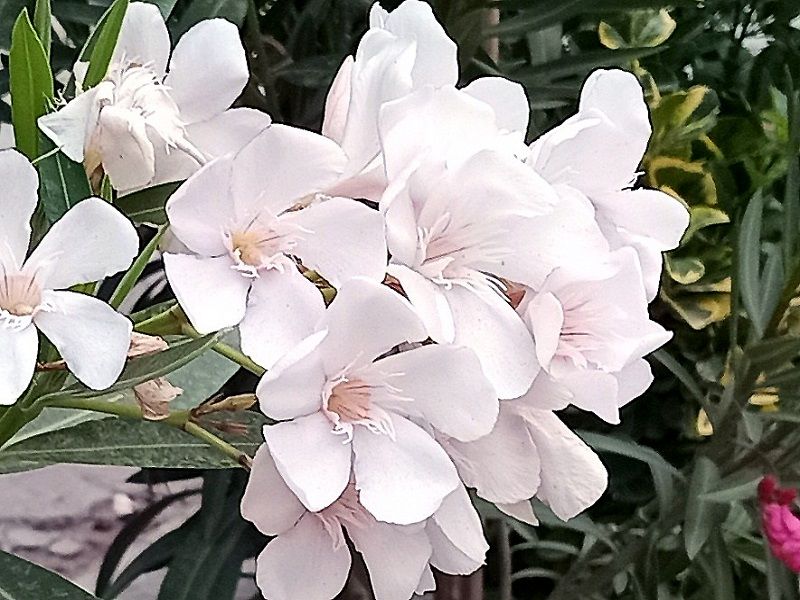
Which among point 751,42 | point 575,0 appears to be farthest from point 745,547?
point 751,42

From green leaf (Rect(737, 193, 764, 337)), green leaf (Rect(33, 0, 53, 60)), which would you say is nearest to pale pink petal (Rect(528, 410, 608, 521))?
green leaf (Rect(33, 0, 53, 60))

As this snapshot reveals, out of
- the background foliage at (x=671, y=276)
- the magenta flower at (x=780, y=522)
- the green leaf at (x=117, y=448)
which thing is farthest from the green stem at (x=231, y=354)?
the magenta flower at (x=780, y=522)

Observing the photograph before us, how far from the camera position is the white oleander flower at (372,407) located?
0.23 meters

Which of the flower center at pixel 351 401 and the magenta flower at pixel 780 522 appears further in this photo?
the magenta flower at pixel 780 522

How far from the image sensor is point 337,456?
0.24 metres

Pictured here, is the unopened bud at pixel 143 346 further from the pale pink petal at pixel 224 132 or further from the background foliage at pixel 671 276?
the background foliage at pixel 671 276

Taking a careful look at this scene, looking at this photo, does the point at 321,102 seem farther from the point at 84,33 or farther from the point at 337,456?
the point at 337,456

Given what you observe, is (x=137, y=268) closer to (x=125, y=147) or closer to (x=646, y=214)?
(x=125, y=147)

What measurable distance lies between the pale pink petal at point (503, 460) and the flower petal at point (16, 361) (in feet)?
0.37

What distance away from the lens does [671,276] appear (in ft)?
2.82

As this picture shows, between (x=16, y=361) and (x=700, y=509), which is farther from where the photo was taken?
(x=700, y=509)

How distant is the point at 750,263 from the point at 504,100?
0.54m

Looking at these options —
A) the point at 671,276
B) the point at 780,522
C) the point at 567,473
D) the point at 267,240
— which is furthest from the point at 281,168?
the point at 671,276

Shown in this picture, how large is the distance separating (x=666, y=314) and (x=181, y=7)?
54 centimetres
